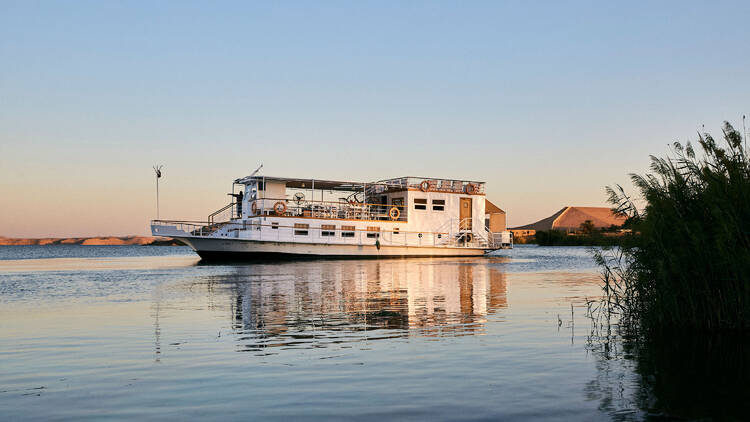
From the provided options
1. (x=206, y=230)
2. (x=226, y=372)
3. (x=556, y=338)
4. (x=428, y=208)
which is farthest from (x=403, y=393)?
(x=428, y=208)

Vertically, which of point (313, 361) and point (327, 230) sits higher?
point (327, 230)

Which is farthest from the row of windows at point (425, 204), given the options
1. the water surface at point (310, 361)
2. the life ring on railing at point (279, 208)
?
the water surface at point (310, 361)

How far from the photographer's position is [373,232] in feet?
159

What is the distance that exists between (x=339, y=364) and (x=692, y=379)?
4497 mm

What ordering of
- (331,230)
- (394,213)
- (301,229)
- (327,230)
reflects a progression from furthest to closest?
(394,213)
(331,230)
(327,230)
(301,229)

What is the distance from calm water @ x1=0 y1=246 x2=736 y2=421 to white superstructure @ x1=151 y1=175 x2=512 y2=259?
1034 inches

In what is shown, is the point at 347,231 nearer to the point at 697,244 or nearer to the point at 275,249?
the point at 275,249

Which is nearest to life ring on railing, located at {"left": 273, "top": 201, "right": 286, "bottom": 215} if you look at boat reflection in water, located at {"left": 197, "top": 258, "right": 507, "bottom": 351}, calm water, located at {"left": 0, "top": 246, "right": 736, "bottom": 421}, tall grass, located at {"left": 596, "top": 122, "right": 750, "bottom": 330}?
boat reflection in water, located at {"left": 197, "top": 258, "right": 507, "bottom": 351}

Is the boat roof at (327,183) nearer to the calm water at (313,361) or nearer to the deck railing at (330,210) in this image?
the deck railing at (330,210)

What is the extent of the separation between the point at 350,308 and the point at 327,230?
3071 cm

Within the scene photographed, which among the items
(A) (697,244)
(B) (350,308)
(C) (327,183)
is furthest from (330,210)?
(A) (697,244)

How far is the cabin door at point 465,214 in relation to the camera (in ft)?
Answer: 174

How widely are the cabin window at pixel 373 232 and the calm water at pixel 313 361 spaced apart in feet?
101

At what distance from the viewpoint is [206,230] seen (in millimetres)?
45406
